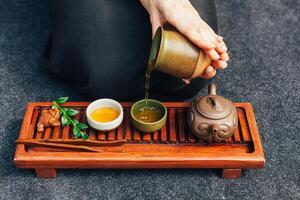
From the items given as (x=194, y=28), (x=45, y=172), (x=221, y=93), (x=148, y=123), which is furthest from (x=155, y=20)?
(x=45, y=172)

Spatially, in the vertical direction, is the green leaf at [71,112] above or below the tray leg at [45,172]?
above

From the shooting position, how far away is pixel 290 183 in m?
1.44

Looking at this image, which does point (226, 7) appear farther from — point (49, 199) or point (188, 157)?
point (49, 199)

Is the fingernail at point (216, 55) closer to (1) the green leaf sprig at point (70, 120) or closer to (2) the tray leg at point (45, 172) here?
(1) the green leaf sprig at point (70, 120)

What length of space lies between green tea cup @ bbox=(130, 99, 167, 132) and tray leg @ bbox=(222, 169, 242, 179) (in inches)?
8.9

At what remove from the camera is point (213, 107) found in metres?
1.35

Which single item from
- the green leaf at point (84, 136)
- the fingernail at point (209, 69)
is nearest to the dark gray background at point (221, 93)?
the green leaf at point (84, 136)

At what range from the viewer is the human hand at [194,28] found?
4.19 ft

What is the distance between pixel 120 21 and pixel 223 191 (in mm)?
602

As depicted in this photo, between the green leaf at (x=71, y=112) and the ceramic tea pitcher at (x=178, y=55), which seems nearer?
the ceramic tea pitcher at (x=178, y=55)

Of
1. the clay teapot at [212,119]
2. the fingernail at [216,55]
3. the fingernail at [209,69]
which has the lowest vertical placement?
the clay teapot at [212,119]

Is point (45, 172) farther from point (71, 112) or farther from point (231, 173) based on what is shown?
point (231, 173)

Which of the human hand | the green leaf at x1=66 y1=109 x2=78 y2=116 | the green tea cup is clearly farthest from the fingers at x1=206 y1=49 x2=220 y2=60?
the green leaf at x1=66 y1=109 x2=78 y2=116

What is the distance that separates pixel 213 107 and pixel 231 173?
0.70 feet
